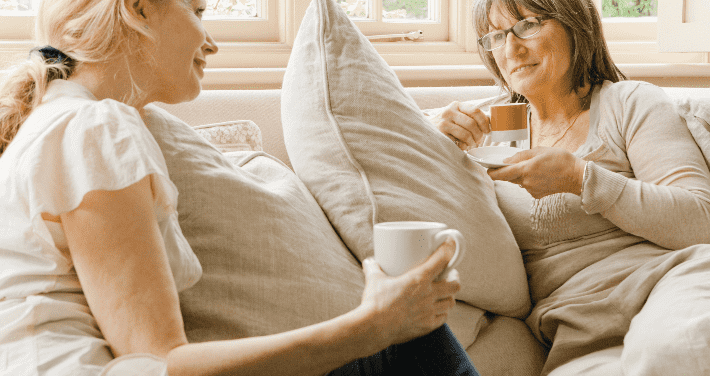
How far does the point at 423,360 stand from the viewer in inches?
33.9

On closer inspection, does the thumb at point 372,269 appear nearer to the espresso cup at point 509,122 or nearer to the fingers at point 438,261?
the fingers at point 438,261

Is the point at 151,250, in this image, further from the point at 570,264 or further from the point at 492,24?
the point at 492,24

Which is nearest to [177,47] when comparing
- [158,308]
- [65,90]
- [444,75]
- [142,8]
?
[142,8]

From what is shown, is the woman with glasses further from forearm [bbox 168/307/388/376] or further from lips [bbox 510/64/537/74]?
forearm [bbox 168/307/388/376]

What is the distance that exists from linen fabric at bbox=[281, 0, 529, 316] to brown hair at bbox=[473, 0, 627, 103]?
51 cm

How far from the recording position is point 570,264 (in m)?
1.34

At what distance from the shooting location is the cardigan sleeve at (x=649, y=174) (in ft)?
4.21

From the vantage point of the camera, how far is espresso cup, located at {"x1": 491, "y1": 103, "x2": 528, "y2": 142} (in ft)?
4.25

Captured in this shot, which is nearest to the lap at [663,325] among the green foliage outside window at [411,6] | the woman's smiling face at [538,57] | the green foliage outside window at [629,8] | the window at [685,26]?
the woman's smiling face at [538,57]

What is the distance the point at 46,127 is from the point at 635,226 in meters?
1.13

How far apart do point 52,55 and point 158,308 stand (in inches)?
17.4

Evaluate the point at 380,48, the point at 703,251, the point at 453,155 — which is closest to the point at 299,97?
the point at 453,155

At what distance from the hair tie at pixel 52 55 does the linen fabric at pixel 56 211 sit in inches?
5.6

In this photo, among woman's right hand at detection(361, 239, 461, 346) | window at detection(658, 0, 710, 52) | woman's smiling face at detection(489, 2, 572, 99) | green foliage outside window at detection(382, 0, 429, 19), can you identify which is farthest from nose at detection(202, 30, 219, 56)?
window at detection(658, 0, 710, 52)
